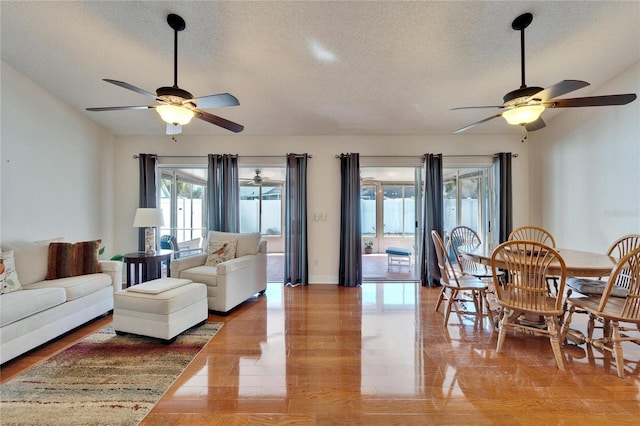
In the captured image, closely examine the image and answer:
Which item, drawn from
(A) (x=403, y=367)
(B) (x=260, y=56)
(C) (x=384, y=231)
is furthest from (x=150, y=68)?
(C) (x=384, y=231)

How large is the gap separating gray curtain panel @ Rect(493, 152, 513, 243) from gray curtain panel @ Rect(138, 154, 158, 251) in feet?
19.3

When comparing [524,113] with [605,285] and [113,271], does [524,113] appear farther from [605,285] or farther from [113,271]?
[113,271]

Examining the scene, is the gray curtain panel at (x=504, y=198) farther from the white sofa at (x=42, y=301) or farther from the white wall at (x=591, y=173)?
the white sofa at (x=42, y=301)

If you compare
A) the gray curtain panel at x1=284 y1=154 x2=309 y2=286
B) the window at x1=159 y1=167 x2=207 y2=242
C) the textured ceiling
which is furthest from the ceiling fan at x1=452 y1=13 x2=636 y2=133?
the window at x1=159 y1=167 x2=207 y2=242

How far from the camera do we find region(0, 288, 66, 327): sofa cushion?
81.7 inches

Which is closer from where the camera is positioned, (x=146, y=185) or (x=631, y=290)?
(x=631, y=290)

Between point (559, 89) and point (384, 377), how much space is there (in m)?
2.54

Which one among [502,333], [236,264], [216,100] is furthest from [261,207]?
[502,333]

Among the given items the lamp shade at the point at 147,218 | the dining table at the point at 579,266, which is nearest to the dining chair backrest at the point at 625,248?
the dining table at the point at 579,266

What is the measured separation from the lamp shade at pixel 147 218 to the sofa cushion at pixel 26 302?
3.91 feet

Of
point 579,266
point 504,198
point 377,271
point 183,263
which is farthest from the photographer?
point 377,271

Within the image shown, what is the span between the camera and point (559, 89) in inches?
77.8

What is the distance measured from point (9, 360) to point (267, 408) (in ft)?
7.26

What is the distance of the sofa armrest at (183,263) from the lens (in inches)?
131
